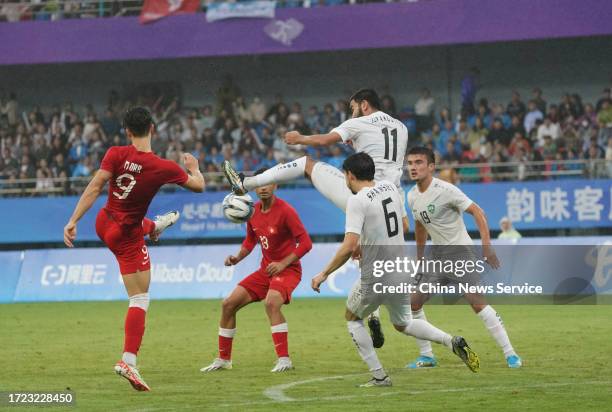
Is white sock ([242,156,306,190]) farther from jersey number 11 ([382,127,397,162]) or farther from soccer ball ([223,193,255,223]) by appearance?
jersey number 11 ([382,127,397,162])

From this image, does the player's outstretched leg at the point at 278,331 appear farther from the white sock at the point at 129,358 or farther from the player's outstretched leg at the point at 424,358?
the white sock at the point at 129,358

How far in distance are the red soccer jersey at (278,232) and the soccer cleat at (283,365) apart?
1.22m

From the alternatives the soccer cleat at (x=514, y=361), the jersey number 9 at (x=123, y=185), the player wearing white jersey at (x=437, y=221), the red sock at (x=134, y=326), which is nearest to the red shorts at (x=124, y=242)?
the jersey number 9 at (x=123, y=185)

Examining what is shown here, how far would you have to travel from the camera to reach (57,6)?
33125mm

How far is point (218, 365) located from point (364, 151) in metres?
2.83

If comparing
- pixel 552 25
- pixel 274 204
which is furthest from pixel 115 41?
pixel 274 204

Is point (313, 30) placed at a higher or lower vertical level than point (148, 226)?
higher

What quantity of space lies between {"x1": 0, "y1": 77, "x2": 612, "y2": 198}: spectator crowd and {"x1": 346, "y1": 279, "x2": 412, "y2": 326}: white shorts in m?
16.2

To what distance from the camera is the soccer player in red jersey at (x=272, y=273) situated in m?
13.1

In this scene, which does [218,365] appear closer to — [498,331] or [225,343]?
[225,343]

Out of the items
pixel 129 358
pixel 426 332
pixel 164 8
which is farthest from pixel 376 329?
pixel 164 8

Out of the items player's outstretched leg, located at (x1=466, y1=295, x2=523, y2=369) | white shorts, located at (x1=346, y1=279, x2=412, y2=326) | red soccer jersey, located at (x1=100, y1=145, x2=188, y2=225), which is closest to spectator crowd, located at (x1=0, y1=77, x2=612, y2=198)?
player's outstretched leg, located at (x1=466, y1=295, x2=523, y2=369)

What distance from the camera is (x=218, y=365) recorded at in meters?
13.0

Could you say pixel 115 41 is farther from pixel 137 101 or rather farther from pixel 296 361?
pixel 296 361
